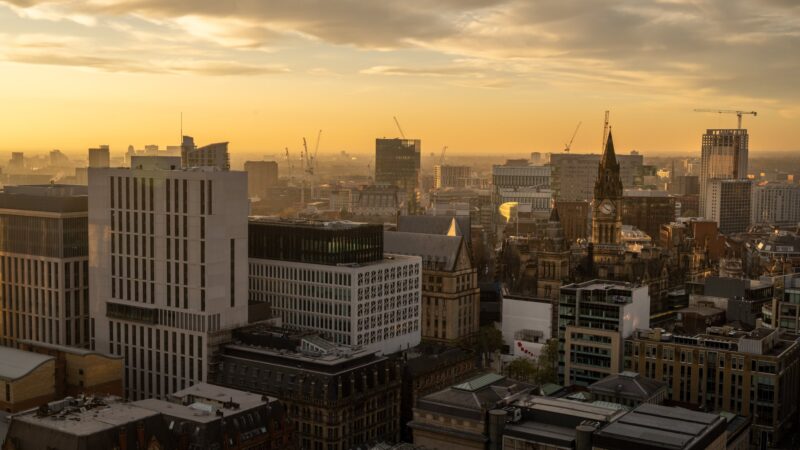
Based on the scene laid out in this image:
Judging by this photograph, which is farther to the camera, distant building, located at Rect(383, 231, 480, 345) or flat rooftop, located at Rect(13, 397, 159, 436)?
distant building, located at Rect(383, 231, 480, 345)

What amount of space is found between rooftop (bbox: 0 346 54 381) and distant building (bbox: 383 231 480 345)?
8185cm

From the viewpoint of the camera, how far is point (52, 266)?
15288cm

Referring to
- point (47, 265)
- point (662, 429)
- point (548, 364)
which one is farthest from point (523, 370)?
point (47, 265)

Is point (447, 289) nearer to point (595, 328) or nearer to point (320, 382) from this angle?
point (595, 328)

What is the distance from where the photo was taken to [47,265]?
15362 cm

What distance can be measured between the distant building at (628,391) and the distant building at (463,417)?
1366cm

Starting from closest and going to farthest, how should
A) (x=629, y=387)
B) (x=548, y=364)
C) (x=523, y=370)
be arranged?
1. (x=629, y=387)
2. (x=523, y=370)
3. (x=548, y=364)

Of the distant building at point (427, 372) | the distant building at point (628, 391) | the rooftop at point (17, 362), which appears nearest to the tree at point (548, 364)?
the distant building at point (427, 372)

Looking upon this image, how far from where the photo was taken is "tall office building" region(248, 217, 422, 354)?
479ft

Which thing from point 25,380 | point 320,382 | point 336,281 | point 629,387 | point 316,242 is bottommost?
point 629,387

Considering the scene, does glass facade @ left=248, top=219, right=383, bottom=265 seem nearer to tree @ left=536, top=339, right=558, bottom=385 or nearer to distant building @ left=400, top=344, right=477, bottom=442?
distant building @ left=400, top=344, right=477, bottom=442

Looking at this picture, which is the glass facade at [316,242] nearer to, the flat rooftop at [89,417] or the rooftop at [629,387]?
the rooftop at [629,387]

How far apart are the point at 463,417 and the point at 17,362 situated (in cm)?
6092

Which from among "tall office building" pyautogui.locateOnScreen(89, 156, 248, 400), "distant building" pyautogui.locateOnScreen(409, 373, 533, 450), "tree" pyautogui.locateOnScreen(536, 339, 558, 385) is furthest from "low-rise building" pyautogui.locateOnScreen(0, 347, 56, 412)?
"tree" pyautogui.locateOnScreen(536, 339, 558, 385)
